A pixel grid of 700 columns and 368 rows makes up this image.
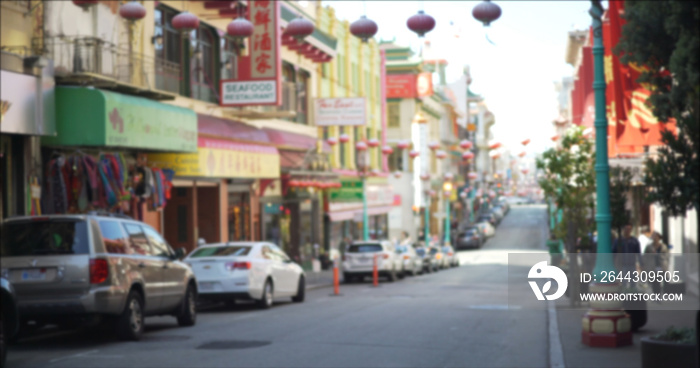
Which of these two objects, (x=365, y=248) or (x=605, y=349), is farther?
(x=365, y=248)

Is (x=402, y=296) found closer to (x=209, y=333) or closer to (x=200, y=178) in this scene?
(x=200, y=178)

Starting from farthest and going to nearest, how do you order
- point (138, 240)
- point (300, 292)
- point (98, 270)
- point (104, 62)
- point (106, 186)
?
1. point (300, 292)
2. point (104, 62)
3. point (106, 186)
4. point (138, 240)
5. point (98, 270)

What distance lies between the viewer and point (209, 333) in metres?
15.0

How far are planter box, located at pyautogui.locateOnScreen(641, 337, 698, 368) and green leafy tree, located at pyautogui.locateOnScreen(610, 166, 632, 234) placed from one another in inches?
338

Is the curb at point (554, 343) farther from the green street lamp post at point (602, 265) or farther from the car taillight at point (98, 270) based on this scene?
the car taillight at point (98, 270)

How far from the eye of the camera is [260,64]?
28203mm

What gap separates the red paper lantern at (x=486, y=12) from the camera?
14.1 meters

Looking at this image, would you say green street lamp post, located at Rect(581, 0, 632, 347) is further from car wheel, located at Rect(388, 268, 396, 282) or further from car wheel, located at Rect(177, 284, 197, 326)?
car wheel, located at Rect(388, 268, 396, 282)

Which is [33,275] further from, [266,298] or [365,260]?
[365,260]

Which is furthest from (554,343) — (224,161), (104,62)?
(224,161)

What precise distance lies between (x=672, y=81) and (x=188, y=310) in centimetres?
893

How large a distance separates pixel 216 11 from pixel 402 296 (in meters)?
11.0

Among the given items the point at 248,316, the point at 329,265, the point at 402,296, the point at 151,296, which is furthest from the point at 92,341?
the point at 329,265

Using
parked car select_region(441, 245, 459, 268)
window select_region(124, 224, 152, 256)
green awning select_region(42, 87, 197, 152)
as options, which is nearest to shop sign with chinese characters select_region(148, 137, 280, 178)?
green awning select_region(42, 87, 197, 152)
